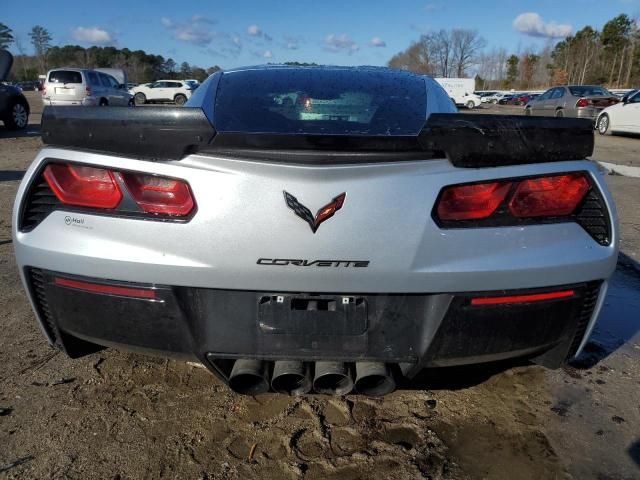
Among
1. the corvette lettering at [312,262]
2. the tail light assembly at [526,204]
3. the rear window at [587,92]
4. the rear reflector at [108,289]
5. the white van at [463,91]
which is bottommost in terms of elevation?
the white van at [463,91]

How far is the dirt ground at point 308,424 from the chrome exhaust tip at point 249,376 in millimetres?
248

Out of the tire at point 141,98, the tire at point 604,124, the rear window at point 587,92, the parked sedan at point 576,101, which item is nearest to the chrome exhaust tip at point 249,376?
the parked sedan at point 576,101

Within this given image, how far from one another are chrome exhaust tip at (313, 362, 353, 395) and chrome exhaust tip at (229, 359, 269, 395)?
0.18m

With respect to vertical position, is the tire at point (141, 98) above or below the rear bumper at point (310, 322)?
below

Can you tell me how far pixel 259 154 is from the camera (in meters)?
1.58

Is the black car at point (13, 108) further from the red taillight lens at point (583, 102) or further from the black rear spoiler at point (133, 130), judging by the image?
the red taillight lens at point (583, 102)

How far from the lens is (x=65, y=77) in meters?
19.1

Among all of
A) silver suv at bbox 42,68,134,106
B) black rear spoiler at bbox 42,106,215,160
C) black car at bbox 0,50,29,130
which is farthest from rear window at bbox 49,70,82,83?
black rear spoiler at bbox 42,106,215,160

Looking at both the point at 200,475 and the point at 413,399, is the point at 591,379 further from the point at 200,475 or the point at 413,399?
the point at 200,475

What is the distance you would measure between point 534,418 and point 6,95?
15.6 m

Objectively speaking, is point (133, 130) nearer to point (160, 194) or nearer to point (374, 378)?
point (160, 194)

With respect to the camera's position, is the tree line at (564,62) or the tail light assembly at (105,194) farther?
the tree line at (564,62)

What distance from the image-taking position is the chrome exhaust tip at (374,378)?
174 cm

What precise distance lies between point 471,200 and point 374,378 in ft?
2.29
